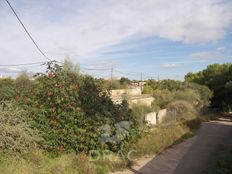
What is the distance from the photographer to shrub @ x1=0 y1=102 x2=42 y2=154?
884 cm

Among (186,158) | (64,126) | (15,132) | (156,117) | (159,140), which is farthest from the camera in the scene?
(156,117)

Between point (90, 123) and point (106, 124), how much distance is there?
51 cm

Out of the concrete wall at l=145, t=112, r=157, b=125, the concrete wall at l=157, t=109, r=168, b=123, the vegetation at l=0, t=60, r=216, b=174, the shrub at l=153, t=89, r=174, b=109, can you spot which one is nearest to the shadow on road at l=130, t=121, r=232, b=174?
the vegetation at l=0, t=60, r=216, b=174

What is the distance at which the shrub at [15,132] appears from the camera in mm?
8844

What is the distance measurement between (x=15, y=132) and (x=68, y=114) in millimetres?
1785

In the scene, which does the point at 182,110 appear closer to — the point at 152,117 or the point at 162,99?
the point at 152,117

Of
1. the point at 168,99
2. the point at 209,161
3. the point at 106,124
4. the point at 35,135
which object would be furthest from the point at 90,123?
the point at 168,99

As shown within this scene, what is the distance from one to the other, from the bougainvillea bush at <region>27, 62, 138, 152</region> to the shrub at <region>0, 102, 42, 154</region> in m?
0.51

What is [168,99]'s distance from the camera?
2753 centimetres

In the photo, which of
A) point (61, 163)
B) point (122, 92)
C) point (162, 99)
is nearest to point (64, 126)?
point (61, 163)

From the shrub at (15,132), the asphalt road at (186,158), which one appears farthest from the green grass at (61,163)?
the asphalt road at (186,158)

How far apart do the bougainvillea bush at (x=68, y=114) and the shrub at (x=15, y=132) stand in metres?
0.51

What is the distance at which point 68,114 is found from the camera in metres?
10.2

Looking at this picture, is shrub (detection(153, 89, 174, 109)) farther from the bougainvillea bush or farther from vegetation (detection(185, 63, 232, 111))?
the bougainvillea bush
